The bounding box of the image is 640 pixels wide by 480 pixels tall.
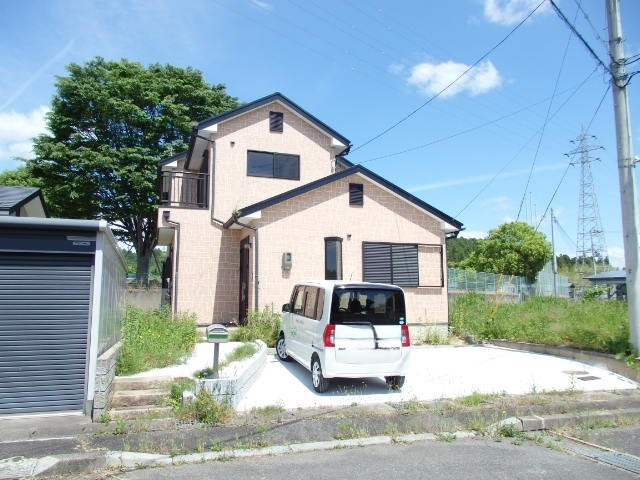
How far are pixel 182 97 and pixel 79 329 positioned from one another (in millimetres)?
21181

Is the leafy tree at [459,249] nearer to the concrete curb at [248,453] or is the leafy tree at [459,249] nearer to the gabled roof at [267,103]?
the gabled roof at [267,103]

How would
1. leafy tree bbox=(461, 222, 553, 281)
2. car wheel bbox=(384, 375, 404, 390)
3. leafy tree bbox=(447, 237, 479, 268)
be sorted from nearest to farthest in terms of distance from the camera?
car wheel bbox=(384, 375, 404, 390) → leafy tree bbox=(461, 222, 553, 281) → leafy tree bbox=(447, 237, 479, 268)

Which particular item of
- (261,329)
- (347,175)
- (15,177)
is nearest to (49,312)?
(261,329)

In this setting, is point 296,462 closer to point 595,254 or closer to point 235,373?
point 235,373

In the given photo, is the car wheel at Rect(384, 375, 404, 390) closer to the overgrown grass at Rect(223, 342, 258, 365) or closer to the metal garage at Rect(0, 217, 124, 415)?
the overgrown grass at Rect(223, 342, 258, 365)

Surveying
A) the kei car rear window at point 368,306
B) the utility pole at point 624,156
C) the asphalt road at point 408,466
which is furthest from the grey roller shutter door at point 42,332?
the utility pole at point 624,156

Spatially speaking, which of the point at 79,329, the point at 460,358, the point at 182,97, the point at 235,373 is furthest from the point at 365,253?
the point at 182,97

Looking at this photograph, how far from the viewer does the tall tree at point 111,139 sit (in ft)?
70.9

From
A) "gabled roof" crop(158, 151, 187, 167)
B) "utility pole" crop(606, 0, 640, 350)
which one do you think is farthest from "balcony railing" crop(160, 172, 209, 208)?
"utility pole" crop(606, 0, 640, 350)

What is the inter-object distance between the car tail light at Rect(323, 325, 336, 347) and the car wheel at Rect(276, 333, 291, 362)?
105 inches

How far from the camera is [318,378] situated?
6.84 metres

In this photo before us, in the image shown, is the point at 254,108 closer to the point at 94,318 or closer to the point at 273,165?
the point at 273,165

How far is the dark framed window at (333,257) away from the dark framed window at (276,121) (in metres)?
5.08

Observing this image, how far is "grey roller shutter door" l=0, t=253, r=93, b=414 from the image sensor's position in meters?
5.16
